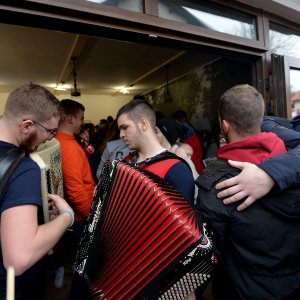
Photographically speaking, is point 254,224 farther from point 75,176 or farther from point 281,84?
point 281,84

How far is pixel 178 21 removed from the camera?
6.36 ft

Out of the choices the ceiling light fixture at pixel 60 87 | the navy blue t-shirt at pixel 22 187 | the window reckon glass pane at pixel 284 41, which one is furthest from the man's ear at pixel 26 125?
the ceiling light fixture at pixel 60 87

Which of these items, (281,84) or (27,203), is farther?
(281,84)

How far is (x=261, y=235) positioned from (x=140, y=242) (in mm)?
499

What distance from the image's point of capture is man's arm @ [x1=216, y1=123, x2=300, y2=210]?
3.41ft

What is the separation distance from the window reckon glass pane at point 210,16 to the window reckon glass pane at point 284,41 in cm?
35

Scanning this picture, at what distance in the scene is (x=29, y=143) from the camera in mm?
1258

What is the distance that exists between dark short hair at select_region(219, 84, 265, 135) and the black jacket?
7.9 inches

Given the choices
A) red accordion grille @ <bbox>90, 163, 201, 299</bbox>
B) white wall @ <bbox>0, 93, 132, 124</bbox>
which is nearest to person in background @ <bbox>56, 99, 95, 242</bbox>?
red accordion grille @ <bbox>90, 163, 201, 299</bbox>

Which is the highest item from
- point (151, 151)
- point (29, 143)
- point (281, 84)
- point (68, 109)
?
point (281, 84)

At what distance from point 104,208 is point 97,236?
0.44 ft

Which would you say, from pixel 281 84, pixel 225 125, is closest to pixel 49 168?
pixel 225 125

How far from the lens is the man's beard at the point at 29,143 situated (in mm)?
1235

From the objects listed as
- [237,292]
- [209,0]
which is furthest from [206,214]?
[209,0]
